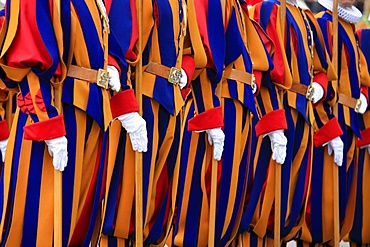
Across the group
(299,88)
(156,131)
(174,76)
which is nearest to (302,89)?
(299,88)

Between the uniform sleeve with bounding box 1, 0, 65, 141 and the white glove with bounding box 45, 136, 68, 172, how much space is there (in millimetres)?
30

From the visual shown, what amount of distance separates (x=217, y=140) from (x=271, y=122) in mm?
564

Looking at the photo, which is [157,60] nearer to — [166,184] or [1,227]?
[166,184]

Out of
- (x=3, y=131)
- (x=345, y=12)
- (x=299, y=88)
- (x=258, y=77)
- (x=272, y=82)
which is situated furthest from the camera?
(x=345, y=12)

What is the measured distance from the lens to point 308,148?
6680 mm

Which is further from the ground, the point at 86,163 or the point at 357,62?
the point at 357,62

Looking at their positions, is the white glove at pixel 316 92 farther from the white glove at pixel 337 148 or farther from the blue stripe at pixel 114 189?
the blue stripe at pixel 114 189

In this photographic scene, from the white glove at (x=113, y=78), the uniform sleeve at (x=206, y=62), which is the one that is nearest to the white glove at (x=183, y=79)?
the uniform sleeve at (x=206, y=62)

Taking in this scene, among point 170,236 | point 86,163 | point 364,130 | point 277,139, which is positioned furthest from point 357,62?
point 86,163

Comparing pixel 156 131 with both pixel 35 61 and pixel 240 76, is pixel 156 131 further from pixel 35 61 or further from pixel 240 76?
pixel 35 61

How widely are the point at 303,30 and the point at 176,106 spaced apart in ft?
4.94

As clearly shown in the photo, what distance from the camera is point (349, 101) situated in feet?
23.5

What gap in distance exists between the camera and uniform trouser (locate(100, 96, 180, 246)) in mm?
5430

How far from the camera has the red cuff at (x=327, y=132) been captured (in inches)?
270
